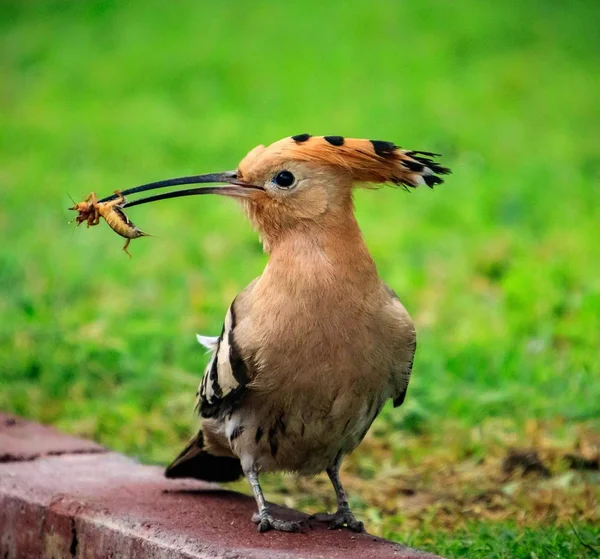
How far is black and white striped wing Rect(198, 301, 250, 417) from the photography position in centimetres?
329

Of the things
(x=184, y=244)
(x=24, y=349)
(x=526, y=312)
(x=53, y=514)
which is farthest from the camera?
(x=184, y=244)

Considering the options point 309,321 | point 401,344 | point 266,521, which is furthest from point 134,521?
point 401,344

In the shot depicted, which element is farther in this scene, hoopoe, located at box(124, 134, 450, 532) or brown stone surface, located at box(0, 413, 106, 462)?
brown stone surface, located at box(0, 413, 106, 462)

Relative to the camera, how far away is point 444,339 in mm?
5789

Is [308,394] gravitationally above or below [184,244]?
below

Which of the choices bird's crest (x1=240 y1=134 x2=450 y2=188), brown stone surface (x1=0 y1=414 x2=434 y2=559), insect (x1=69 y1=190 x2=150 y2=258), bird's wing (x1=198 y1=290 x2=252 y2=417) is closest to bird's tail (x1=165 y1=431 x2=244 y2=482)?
brown stone surface (x1=0 y1=414 x2=434 y2=559)

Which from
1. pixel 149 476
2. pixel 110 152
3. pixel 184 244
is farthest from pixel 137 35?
pixel 149 476

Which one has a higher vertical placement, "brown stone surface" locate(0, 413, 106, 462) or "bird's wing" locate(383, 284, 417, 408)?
"bird's wing" locate(383, 284, 417, 408)

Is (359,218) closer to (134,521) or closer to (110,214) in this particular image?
(110,214)

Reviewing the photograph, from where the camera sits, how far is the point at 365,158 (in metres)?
3.31

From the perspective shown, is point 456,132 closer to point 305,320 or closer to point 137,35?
point 137,35

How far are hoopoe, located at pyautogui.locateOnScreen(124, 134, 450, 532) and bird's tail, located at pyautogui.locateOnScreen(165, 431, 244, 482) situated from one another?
11.7 inches

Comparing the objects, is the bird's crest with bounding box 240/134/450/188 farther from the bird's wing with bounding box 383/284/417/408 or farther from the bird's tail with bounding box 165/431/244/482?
the bird's tail with bounding box 165/431/244/482

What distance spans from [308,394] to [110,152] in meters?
6.68
